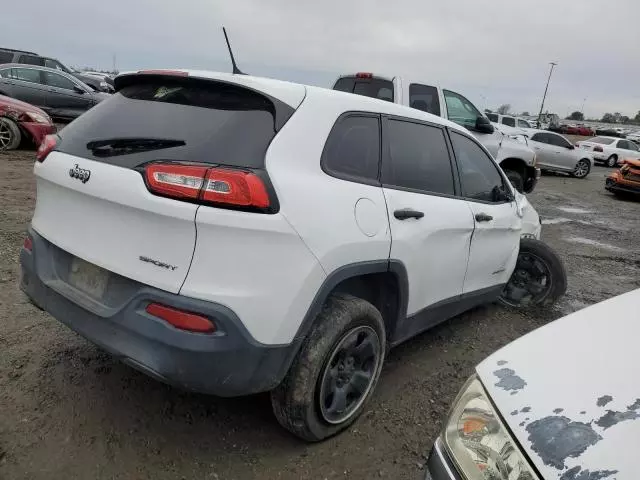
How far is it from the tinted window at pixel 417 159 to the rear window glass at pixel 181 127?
2.67 ft

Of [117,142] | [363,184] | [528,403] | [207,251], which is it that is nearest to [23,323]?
[117,142]

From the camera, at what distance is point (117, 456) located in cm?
239

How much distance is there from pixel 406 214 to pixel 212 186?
3.80 ft

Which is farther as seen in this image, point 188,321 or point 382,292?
point 382,292

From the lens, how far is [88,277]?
2.31 metres

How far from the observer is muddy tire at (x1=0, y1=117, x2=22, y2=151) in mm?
9195

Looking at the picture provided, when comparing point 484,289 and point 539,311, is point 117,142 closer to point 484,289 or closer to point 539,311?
point 484,289

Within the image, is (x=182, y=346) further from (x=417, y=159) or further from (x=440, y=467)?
(x=417, y=159)

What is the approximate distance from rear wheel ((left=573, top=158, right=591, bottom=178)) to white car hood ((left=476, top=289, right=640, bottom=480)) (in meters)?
19.1

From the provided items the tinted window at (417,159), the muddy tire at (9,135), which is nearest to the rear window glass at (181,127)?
the tinted window at (417,159)

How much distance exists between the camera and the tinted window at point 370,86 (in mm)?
7793

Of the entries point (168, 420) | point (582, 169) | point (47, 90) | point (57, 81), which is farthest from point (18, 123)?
point (582, 169)

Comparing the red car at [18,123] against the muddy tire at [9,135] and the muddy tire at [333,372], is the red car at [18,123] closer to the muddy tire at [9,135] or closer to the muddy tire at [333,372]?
the muddy tire at [9,135]

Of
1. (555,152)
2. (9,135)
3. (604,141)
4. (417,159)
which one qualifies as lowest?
(9,135)
